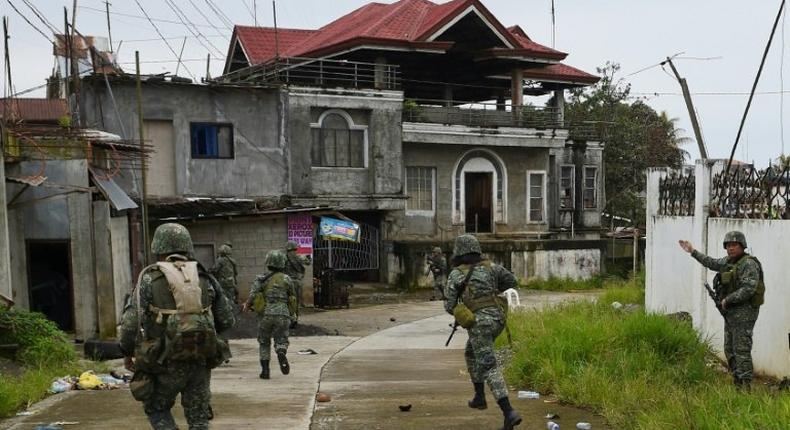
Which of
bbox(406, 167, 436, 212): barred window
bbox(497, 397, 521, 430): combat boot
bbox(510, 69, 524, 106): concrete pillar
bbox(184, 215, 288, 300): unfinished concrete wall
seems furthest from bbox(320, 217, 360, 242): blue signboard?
bbox(497, 397, 521, 430): combat boot

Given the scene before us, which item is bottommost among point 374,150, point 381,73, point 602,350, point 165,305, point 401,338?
point 401,338

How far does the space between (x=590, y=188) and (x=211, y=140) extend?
14.5 m

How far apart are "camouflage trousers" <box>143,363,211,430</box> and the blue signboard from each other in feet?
48.6

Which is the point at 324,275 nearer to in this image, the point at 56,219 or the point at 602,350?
the point at 56,219

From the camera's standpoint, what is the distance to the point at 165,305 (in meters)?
5.55

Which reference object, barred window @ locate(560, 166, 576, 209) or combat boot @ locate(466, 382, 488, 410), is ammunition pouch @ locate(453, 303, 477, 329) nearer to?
combat boot @ locate(466, 382, 488, 410)

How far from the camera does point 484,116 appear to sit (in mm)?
25672

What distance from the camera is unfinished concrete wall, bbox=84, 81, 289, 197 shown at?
2025 cm

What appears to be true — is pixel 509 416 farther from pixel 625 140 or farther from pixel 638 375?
pixel 625 140

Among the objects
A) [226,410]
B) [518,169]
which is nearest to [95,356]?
[226,410]

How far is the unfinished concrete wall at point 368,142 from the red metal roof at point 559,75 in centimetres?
686

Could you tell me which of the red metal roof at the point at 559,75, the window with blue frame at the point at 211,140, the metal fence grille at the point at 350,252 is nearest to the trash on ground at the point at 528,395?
the metal fence grille at the point at 350,252

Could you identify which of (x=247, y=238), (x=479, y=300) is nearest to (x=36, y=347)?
(x=479, y=300)

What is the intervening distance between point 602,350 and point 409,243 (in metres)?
15.2
